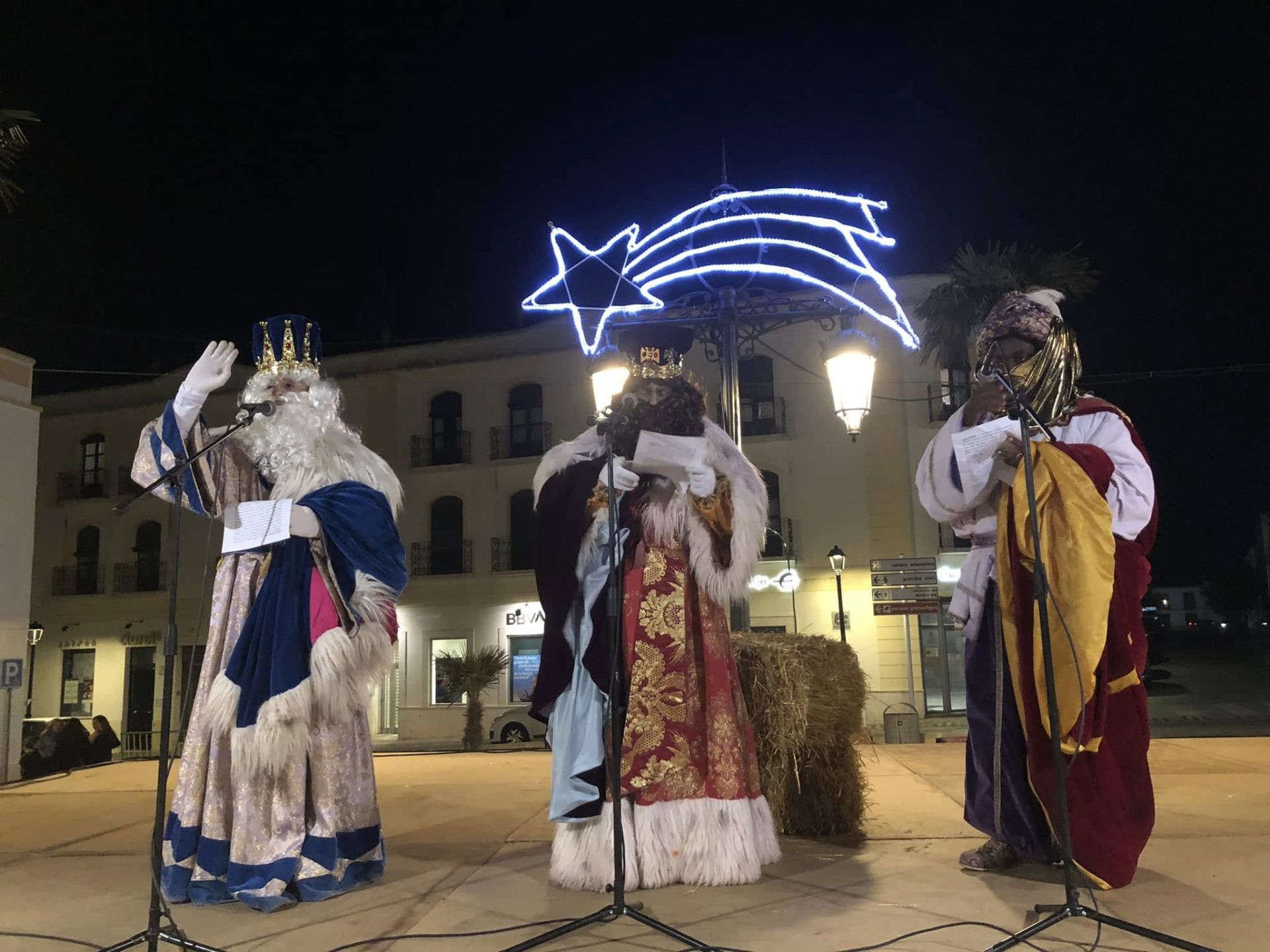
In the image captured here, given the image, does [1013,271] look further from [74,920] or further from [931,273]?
[74,920]

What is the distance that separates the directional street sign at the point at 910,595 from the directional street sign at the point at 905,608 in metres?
0.06

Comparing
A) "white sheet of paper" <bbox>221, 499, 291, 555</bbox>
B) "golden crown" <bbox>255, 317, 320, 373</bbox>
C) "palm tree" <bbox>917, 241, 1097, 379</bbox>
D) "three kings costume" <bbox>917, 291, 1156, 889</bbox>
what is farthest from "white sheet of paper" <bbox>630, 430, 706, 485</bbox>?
"palm tree" <bbox>917, 241, 1097, 379</bbox>

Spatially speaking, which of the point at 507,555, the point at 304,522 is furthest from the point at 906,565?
the point at 304,522

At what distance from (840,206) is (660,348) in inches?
169

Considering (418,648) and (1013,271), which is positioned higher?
(1013,271)

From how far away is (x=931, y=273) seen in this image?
60.3 ft

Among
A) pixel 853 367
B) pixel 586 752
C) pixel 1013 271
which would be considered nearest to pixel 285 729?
pixel 586 752

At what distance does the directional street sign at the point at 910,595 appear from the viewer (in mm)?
16922

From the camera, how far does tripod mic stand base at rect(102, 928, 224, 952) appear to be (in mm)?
2506

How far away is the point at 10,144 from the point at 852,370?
502cm

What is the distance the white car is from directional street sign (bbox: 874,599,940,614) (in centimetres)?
707

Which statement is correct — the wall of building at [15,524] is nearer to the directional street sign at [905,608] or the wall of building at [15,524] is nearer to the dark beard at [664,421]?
the dark beard at [664,421]

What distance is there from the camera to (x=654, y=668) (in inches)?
138

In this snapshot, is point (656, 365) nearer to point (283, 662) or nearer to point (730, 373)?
point (283, 662)
